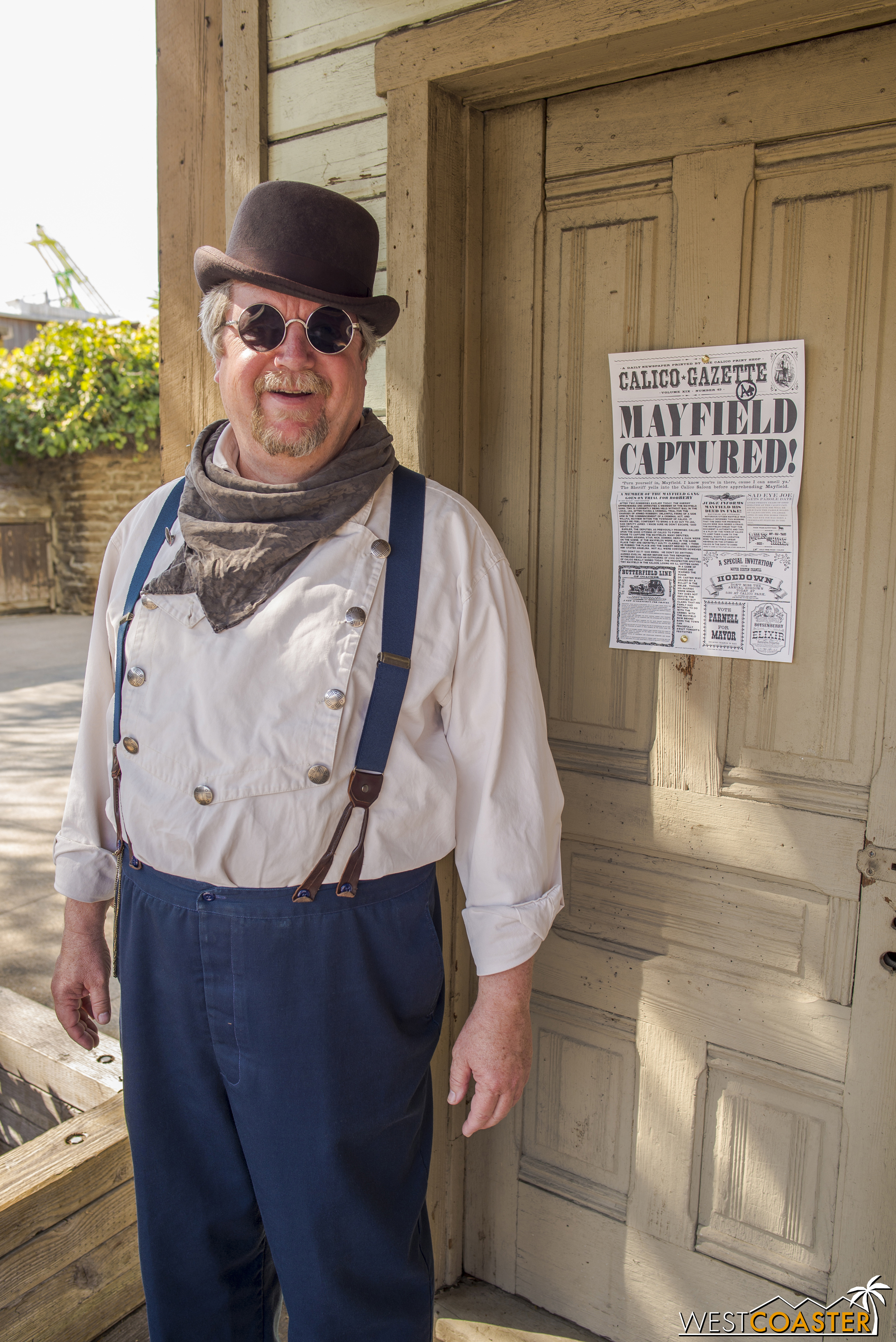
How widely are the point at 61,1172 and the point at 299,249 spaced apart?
179 cm

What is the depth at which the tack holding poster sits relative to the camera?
64.2 inches

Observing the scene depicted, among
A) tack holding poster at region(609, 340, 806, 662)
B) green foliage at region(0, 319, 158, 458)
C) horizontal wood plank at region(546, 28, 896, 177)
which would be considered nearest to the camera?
horizontal wood plank at region(546, 28, 896, 177)

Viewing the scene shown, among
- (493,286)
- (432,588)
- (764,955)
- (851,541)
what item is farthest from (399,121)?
(764,955)

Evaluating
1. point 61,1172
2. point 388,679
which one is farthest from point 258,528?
point 61,1172

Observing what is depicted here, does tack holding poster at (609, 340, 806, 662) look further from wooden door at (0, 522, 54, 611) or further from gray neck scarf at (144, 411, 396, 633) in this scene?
wooden door at (0, 522, 54, 611)

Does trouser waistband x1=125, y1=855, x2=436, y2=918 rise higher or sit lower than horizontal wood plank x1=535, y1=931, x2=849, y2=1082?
higher

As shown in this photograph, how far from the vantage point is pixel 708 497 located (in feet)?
5.55

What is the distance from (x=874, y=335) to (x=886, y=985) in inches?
44.1

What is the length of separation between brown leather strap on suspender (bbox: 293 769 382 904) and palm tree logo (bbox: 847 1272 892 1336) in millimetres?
1225

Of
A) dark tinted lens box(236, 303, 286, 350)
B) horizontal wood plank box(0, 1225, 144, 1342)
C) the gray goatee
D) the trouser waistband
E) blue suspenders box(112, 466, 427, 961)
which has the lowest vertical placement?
horizontal wood plank box(0, 1225, 144, 1342)

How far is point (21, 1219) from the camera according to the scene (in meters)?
1.78

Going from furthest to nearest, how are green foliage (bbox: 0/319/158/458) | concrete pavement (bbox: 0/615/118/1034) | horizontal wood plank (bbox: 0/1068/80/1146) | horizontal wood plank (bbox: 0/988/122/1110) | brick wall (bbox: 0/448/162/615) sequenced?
1. brick wall (bbox: 0/448/162/615)
2. green foliage (bbox: 0/319/158/458)
3. concrete pavement (bbox: 0/615/118/1034)
4. horizontal wood plank (bbox: 0/1068/80/1146)
5. horizontal wood plank (bbox: 0/988/122/1110)

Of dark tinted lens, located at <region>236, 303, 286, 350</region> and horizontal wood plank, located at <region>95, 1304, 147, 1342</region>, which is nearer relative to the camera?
dark tinted lens, located at <region>236, 303, 286, 350</region>

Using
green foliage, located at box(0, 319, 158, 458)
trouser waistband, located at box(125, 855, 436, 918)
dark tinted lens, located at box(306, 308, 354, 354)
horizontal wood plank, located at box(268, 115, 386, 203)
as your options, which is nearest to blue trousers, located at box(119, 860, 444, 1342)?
trouser waistband, located at box(125, 855, 436, 918)
